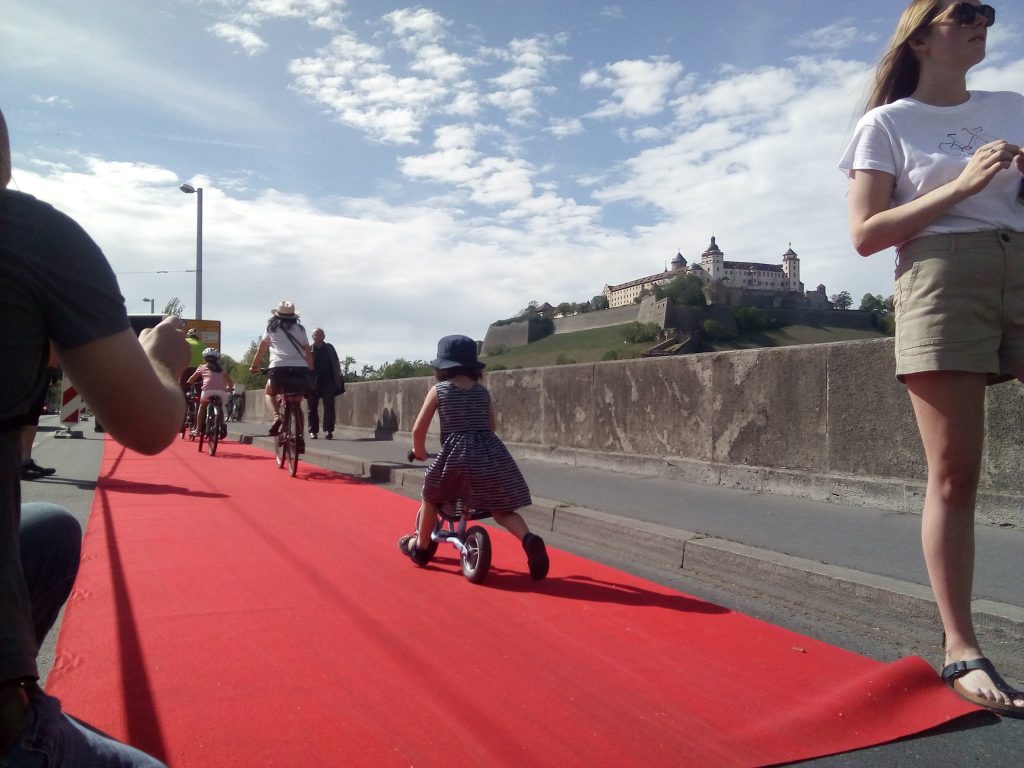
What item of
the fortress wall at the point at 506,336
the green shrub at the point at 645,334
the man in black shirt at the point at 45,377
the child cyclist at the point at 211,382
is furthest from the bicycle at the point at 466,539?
the fortress wall at the point at 506,336

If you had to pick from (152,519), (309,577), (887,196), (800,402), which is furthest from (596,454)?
(887,196)

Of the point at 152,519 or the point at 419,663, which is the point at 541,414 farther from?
the point at 419,663

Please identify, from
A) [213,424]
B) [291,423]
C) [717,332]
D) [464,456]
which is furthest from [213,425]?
[464,456]

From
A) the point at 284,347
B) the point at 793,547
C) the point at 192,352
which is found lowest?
the point at 793,547

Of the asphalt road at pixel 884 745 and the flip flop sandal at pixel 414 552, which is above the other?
the flip flop sandal at pixel 414 552

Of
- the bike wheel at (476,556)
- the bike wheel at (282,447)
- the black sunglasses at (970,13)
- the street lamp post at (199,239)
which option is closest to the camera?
the black sunglasses at (970,13)

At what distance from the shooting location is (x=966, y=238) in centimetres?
269

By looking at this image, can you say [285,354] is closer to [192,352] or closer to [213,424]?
[213,424]

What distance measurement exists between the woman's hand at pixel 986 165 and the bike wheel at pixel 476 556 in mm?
2752

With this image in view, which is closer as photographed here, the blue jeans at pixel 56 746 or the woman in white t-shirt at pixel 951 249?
the blue jeans at pixel 56 746

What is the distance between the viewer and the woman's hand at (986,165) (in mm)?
2531

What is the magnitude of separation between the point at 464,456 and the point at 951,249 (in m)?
2.67

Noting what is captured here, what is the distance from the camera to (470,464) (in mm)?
4695

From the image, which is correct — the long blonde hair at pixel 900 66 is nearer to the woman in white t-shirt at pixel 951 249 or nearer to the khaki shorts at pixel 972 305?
the woman in white t-shirt at pixel 951 249
